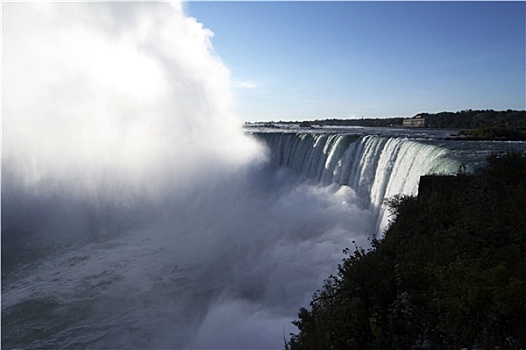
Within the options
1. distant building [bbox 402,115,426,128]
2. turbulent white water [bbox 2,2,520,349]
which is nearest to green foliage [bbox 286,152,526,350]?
turbulent white water [bbox 2,2,520,349]

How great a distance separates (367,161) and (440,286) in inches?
572

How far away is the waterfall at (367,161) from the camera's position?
43.4ft

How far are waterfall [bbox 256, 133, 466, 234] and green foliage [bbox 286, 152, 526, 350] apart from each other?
406 cm

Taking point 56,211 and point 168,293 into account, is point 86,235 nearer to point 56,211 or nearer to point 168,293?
point 56,211

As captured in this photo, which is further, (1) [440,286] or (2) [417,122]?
(2) [417,122]

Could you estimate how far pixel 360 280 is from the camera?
555 cm

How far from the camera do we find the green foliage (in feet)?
13.7

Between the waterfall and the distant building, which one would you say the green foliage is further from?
the distant building

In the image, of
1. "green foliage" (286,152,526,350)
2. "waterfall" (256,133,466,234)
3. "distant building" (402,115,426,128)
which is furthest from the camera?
"distant building" (402,115,426,128)

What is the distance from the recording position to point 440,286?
495 cm

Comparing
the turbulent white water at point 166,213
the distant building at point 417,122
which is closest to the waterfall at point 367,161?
the turbulent white water at point 166,213

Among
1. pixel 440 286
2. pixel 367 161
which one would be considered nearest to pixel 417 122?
pixel 367 161

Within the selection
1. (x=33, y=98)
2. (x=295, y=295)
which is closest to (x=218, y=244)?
(x=295, y=295)

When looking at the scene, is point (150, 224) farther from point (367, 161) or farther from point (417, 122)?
point (417, 122)
